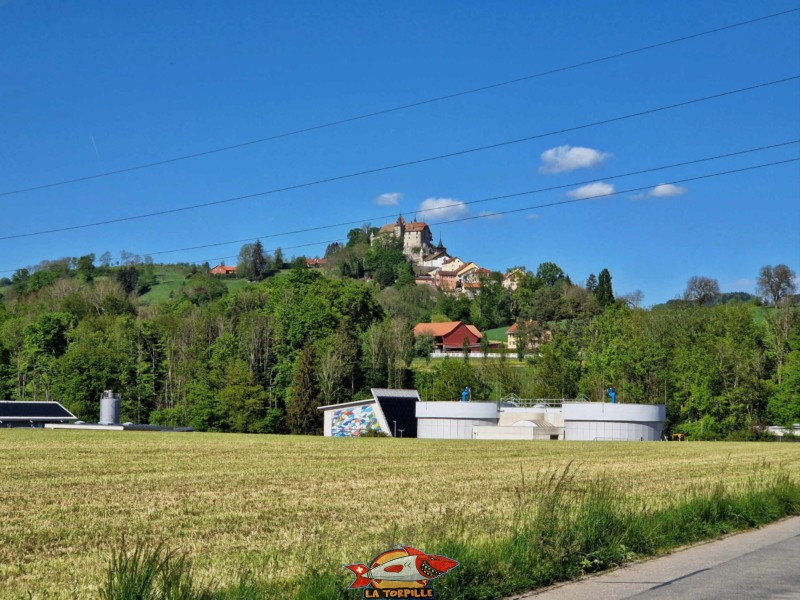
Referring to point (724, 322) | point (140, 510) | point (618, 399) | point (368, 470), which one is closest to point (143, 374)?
point (618, 399)

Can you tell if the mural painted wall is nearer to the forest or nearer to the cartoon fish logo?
the forest

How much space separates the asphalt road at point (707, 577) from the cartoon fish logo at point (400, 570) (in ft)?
16.9

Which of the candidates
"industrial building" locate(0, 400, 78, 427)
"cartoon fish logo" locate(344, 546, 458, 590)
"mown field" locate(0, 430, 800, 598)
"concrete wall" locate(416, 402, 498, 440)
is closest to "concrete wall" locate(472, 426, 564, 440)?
"concrete wall" locate(416, 402, 498, 440)

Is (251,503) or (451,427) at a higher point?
(251,503)

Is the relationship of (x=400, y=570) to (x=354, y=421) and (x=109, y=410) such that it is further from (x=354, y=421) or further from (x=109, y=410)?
(x=109, y=410)

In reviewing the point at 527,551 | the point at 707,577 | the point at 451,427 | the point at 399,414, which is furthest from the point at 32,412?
the point at 707,577

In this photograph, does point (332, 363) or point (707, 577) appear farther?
point (332, 363)

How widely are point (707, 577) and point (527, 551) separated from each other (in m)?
2.59

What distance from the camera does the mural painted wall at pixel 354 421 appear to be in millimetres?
96938

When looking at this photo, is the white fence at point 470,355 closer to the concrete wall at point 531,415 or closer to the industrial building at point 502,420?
the industrial building at point 502,420

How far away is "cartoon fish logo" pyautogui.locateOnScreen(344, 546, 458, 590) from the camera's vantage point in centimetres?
760

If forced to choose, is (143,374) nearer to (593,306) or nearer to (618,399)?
(618,399)

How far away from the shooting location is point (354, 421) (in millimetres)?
98938

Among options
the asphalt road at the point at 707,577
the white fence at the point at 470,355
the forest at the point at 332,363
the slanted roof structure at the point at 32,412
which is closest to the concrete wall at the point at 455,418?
the forest at the point at 332,363
